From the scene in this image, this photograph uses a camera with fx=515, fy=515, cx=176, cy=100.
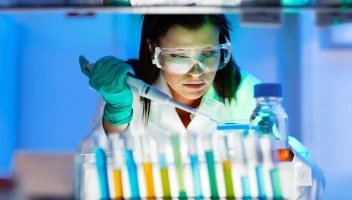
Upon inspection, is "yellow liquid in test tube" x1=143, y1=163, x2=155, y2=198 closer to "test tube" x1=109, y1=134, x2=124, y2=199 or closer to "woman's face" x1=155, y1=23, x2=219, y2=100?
"test tube" x1=109, y1=134, x2=124, y2=199

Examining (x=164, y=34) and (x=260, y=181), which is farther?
(x=164, y=34)

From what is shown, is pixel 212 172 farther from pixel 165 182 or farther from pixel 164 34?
pixel 164 34

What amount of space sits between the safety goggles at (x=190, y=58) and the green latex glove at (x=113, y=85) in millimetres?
172

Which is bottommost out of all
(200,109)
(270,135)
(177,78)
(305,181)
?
(305,181)

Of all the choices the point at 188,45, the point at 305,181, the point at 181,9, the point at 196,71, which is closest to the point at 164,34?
the point at 188,45

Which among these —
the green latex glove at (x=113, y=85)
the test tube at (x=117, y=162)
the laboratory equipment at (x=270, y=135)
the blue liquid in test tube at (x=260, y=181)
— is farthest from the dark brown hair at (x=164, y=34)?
the blue liquid in test tube at (x=260, y=181)

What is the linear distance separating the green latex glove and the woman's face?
227 mm

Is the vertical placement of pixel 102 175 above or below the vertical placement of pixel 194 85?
below

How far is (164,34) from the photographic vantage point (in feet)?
6.29

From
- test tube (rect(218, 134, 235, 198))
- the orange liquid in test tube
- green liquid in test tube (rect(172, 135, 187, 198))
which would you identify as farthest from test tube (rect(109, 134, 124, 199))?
the orange liquid in test tube

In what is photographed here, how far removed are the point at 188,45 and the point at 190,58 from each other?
14 centimetres

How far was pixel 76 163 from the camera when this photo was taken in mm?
1203

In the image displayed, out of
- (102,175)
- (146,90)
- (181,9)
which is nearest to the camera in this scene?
(102,175)

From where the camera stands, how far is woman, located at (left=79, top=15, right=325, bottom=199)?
5.56 feet
